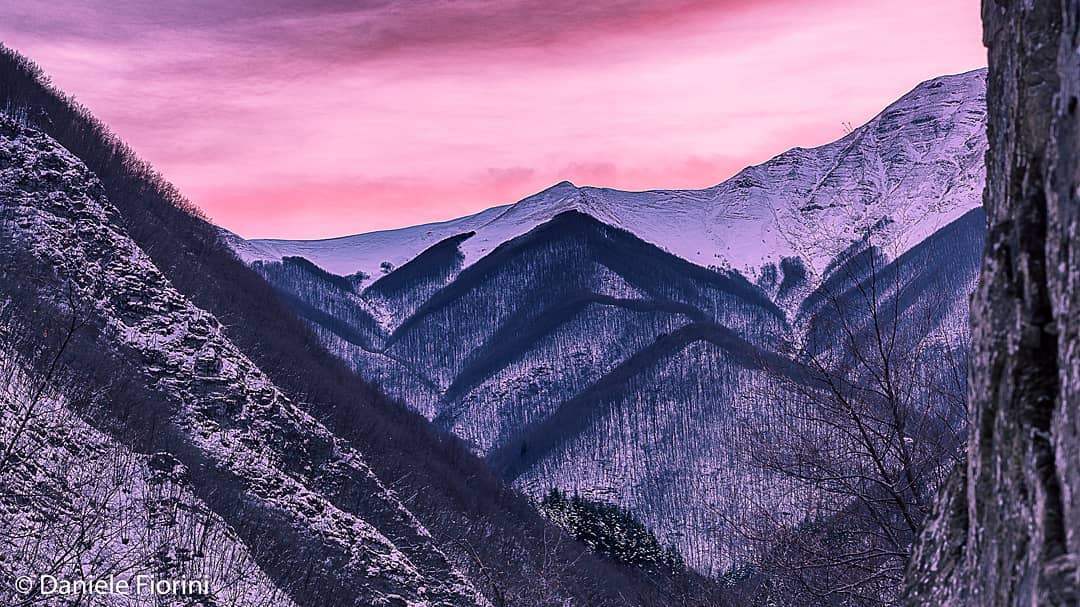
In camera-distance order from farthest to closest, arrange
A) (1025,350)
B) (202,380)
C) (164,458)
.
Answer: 1. (202,380)
2. (164,458)
3. (1025,350)

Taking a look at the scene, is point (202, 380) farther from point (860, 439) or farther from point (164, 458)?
point (860, 439)

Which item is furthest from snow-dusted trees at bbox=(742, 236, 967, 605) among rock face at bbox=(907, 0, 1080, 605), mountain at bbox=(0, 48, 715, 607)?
rock face at bbox=(907, 0, 1080, 605)

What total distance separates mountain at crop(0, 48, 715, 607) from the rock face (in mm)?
8805

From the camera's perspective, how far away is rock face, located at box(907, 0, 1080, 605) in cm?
476

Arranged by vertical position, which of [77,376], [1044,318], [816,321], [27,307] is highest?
[27,307]

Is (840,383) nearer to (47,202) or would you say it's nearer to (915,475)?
(915,475)

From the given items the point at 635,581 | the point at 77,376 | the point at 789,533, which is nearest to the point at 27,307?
the point at 77,376

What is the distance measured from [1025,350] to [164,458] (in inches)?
1329

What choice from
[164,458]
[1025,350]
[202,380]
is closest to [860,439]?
[1025,350]

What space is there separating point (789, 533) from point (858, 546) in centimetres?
177

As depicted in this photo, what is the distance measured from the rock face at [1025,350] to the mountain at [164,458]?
881 centimetres

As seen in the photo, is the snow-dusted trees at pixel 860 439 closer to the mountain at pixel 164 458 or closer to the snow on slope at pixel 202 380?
the mountain at pixel 164 458

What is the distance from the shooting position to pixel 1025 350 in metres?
5.45

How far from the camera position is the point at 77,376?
3822 cm
